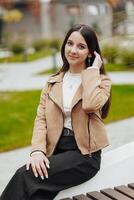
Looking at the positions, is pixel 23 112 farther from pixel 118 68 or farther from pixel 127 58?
pixel 118 68

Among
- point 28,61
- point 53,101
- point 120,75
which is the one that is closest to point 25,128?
point 53,101

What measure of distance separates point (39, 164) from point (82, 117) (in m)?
0.43

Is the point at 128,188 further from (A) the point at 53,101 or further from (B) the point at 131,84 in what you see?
(B) the point at 131,84

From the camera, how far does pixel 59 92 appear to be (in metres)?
3.95

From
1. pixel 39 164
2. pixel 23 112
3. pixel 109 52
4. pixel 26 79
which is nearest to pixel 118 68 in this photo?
pixel 109 52

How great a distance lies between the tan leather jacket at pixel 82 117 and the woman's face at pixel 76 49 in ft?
0.35

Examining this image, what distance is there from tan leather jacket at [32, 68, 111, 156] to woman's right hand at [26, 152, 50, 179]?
92mm

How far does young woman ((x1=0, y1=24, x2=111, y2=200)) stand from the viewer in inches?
147

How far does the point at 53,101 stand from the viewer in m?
3.93

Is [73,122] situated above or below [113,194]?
above

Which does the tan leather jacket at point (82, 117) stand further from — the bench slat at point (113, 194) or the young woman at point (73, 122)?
the bench slat at point (113, 194)

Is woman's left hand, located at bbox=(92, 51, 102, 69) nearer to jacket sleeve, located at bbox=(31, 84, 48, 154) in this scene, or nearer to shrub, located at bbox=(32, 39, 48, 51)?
jacket sleeve, located at bbox=(31, 84, 48, 154)

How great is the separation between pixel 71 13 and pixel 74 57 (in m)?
43.5

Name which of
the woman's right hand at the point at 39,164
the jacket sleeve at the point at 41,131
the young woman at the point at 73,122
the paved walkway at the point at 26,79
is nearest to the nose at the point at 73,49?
the young woman at the point at 73,122
